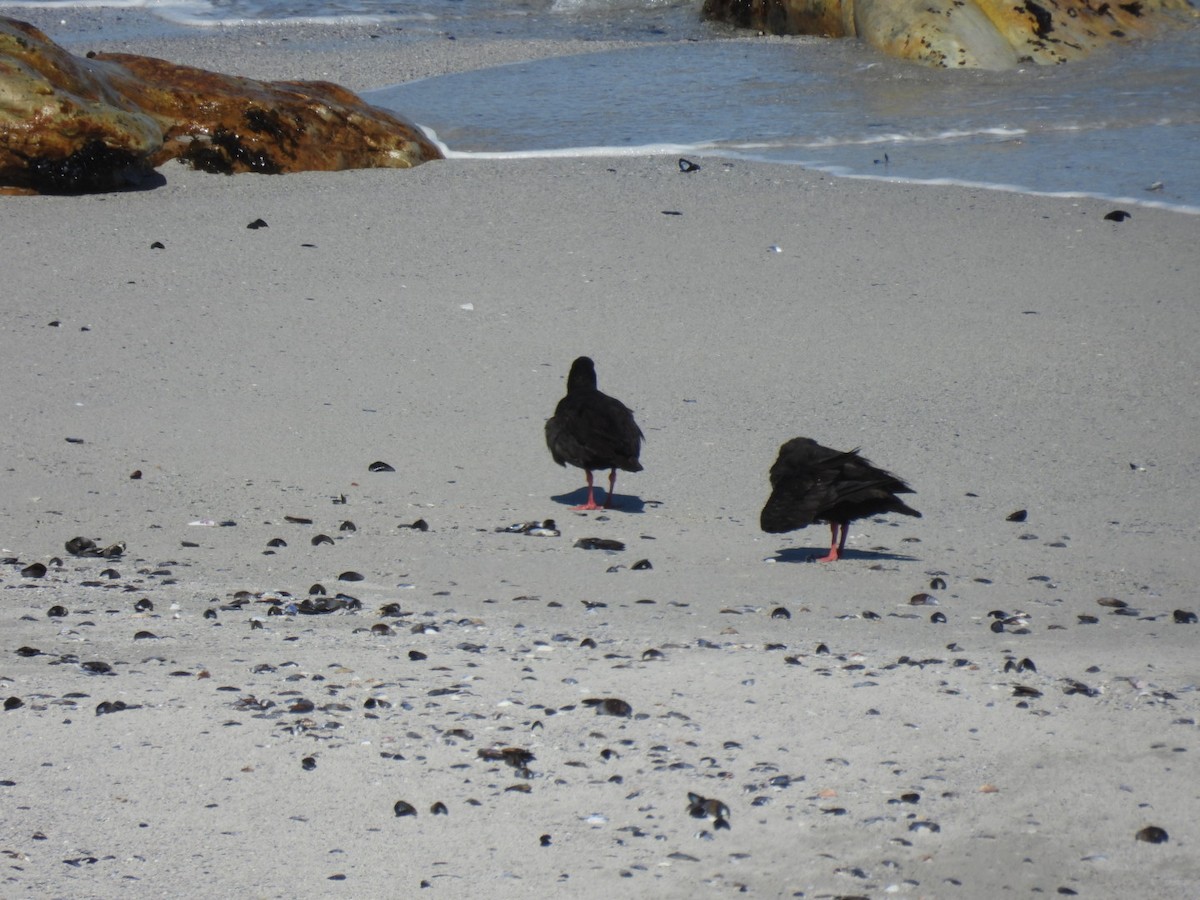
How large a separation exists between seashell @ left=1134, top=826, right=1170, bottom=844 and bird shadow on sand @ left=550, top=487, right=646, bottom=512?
10.4ft

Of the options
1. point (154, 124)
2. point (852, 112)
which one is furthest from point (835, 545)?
point (852, 112)

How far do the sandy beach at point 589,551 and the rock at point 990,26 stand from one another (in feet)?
20.4

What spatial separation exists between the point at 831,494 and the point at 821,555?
40 centimetres

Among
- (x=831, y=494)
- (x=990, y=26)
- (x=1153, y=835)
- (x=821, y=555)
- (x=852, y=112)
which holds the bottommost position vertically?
(x=821, y=555)

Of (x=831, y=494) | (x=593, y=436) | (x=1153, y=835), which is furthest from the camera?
(x=593, y=436)

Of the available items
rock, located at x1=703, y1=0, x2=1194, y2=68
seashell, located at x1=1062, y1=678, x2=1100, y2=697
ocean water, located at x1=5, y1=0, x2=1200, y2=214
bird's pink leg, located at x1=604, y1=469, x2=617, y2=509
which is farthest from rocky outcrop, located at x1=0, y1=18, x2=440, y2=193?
seashell, located at x1=1062, y1=678, x2=1100, y2=697

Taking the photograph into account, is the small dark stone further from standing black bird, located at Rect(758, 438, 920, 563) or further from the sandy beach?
standing black bird, located at Rect(758, 438, 920, 563)

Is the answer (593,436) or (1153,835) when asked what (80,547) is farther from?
(1153,835)

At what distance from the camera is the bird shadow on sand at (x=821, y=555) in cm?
577

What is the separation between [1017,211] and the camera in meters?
10.4

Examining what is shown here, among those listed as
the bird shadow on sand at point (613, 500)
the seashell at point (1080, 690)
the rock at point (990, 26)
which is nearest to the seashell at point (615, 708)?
the seashell at point (1080, 690)

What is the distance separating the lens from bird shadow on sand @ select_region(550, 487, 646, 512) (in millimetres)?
6363

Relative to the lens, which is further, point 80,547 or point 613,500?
point 613,500

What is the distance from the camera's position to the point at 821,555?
5.89 m
